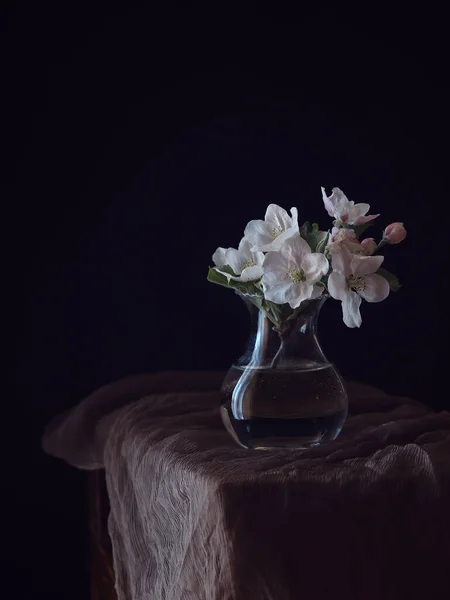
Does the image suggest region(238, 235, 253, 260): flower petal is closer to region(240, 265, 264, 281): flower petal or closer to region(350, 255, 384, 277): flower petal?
region(240, 265, 264, 281): flower petal

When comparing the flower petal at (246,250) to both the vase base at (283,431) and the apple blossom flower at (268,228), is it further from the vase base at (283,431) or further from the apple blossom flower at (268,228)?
the vase base at (283,431)

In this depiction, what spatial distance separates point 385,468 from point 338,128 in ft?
3.97

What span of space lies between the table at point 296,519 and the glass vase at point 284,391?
1.3 inches

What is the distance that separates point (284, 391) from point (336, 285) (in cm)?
18

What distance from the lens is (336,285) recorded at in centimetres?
118

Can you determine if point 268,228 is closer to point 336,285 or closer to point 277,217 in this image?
point 277,217

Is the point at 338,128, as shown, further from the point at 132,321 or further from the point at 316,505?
the point at 316,505

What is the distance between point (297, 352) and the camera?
131 cm

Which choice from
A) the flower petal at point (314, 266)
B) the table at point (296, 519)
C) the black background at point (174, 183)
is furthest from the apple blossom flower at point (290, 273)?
the black background at point (174, 183)

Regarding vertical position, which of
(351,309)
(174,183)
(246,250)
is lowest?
(351,309)

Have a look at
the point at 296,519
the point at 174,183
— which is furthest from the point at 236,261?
the point at 174,183

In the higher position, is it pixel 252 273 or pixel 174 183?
pixel 174 183

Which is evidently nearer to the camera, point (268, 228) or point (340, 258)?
point (340, 258)

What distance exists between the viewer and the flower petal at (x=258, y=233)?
127 centimetres
